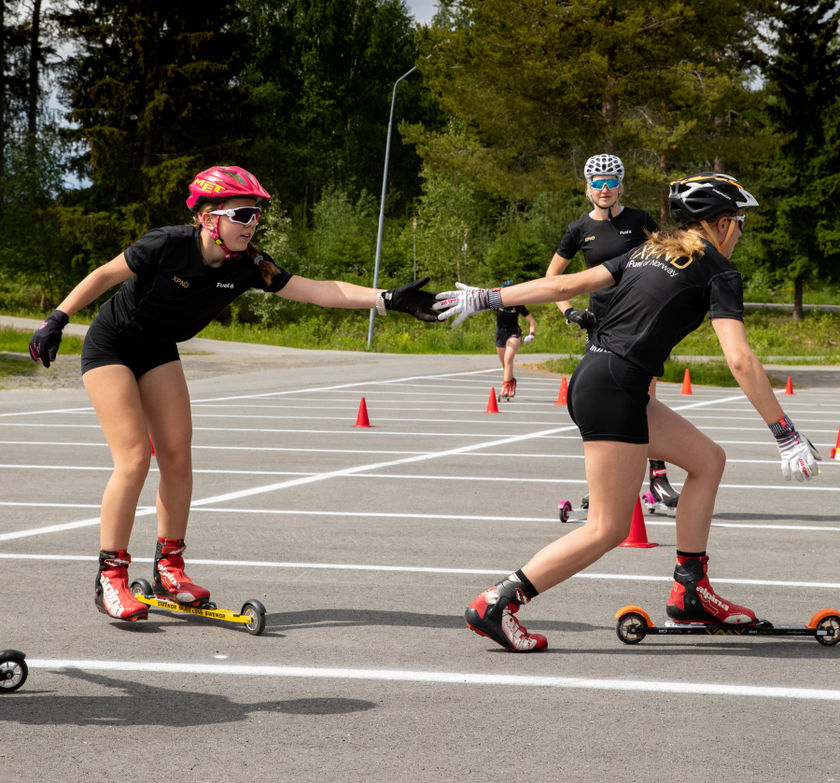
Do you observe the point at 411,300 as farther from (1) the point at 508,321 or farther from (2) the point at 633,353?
(1) the point at 508,321

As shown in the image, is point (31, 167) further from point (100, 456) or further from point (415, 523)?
point (415, 523)

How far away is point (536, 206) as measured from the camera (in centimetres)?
5981

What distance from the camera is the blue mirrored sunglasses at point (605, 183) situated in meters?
8.35

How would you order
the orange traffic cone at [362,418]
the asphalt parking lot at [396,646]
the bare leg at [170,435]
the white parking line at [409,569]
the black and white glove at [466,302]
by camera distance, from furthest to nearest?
1. the orange traffic cone at [362,418]
2. the white parking line at [409,569]
3. the bare leg at [170,435]
4. the black and white glove at [466,302]
5. the asphalt parking lot at [396,646]

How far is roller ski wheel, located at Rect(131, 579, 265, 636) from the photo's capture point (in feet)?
16.1

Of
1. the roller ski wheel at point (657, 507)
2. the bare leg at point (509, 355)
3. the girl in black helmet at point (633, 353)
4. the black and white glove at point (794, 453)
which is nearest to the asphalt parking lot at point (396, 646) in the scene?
the roller ski wheel at point (657, 507)

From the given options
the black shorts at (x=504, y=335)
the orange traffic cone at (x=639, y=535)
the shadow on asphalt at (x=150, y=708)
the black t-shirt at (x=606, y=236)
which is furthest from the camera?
the black shorts at (x=504, y=335)

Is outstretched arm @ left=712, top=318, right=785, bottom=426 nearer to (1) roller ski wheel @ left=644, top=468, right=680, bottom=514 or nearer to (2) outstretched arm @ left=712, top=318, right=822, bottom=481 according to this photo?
(2) outstretched arm @ left=712, top=318, right=822, bottom=481

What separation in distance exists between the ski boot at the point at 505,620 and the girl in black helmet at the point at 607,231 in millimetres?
3768

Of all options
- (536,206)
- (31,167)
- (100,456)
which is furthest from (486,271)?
(100,456)

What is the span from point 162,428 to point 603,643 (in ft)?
7.48

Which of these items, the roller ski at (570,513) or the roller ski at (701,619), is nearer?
the roller ski at (701,619)

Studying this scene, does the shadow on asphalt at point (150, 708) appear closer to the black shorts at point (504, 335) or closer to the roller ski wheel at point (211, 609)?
the roller ski wheel at point (211, 609)

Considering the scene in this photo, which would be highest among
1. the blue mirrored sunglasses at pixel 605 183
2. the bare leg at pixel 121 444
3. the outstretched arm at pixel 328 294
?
the blue mirrored sunglasses at pixel 605 183
